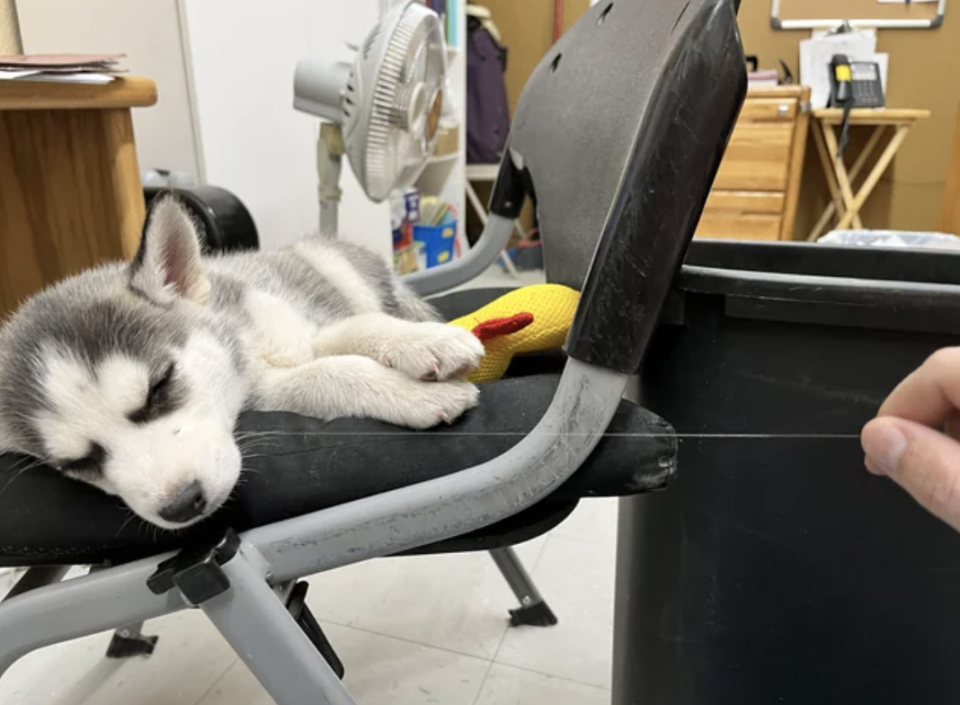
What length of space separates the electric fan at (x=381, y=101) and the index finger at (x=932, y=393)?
107 centimetres

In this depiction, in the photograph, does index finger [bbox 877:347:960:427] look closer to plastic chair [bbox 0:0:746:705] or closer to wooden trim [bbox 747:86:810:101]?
plastic chair [bbox 0:0:746:705]

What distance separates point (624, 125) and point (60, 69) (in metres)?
0.77

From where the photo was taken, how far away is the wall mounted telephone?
129 inches

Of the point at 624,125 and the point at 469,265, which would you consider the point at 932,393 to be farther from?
the point at 469,265

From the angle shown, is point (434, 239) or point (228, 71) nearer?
point (228, 71)

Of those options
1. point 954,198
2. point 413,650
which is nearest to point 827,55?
point 954,198

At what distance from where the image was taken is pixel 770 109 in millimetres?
3062

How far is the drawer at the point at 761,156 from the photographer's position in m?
3.08

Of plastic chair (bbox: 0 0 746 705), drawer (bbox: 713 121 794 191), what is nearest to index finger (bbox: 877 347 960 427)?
plastic chair (bbox: 0 0 746 705)

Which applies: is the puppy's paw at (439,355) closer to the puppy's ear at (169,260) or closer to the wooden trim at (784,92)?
the puppy's ear at (169,260)

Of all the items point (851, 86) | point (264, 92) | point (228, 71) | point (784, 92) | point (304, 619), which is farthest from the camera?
point (851, 86)

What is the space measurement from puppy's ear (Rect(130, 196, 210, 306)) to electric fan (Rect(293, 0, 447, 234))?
→ 537 millimetres

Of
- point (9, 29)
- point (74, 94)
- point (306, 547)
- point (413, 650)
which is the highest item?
point (9, 29)

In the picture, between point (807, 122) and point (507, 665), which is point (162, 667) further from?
point (807, 122)
